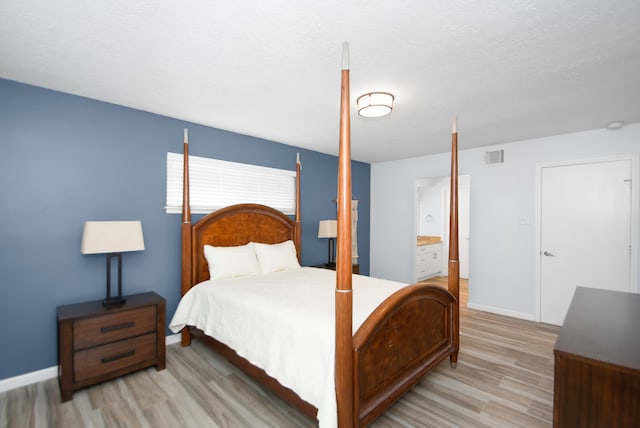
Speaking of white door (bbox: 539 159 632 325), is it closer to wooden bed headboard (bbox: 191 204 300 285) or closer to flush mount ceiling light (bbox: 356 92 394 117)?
flush mount ceiling light (bbox: 356 92 394 117)

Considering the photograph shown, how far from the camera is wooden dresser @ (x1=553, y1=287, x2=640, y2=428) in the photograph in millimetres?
1175

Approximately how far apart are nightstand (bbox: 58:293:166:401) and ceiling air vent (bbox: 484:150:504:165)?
178 inches

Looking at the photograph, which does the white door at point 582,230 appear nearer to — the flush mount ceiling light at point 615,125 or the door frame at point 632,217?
the door frame at point 632,217

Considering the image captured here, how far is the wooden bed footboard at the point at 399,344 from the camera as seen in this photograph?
178 centimetres

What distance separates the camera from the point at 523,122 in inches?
132

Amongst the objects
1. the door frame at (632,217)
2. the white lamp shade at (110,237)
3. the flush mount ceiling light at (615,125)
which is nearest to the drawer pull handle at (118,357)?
the white lamp shade at (110,237)

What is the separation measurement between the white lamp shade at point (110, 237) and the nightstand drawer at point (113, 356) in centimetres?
77

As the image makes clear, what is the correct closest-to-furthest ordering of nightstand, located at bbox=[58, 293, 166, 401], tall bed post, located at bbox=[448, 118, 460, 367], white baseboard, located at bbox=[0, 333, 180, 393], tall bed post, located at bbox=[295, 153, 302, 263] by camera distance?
nightstand, located at bbox=[58, 293, 166, 401]
white baseboard, located at bbox=[0, 333, 180, 393]
tall bed post, located at bbox=[448, 118, 460, 367]
tall bed post, located at bbox=[295, 153, 302, 263]

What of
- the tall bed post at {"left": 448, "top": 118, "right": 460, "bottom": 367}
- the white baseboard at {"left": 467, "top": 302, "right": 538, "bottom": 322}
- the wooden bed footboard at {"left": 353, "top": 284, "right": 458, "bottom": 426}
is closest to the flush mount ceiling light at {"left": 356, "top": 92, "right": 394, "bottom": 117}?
the tall bed post at {"left": 448, "top": 118, "right": 460, "bottom": 367}

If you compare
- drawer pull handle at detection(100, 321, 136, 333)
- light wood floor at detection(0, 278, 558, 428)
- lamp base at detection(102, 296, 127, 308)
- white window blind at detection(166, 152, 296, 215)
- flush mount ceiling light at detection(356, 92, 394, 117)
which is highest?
flush mount ceiling light at detection(356, 92, 394, 117)

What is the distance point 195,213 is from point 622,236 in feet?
16.3

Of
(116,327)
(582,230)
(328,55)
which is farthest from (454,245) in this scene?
(116,327)

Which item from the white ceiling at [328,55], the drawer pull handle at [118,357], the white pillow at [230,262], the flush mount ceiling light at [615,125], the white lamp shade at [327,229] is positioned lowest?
the drawer pull handle at [118,357]

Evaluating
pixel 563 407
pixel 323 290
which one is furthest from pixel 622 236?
pixel 323 290
